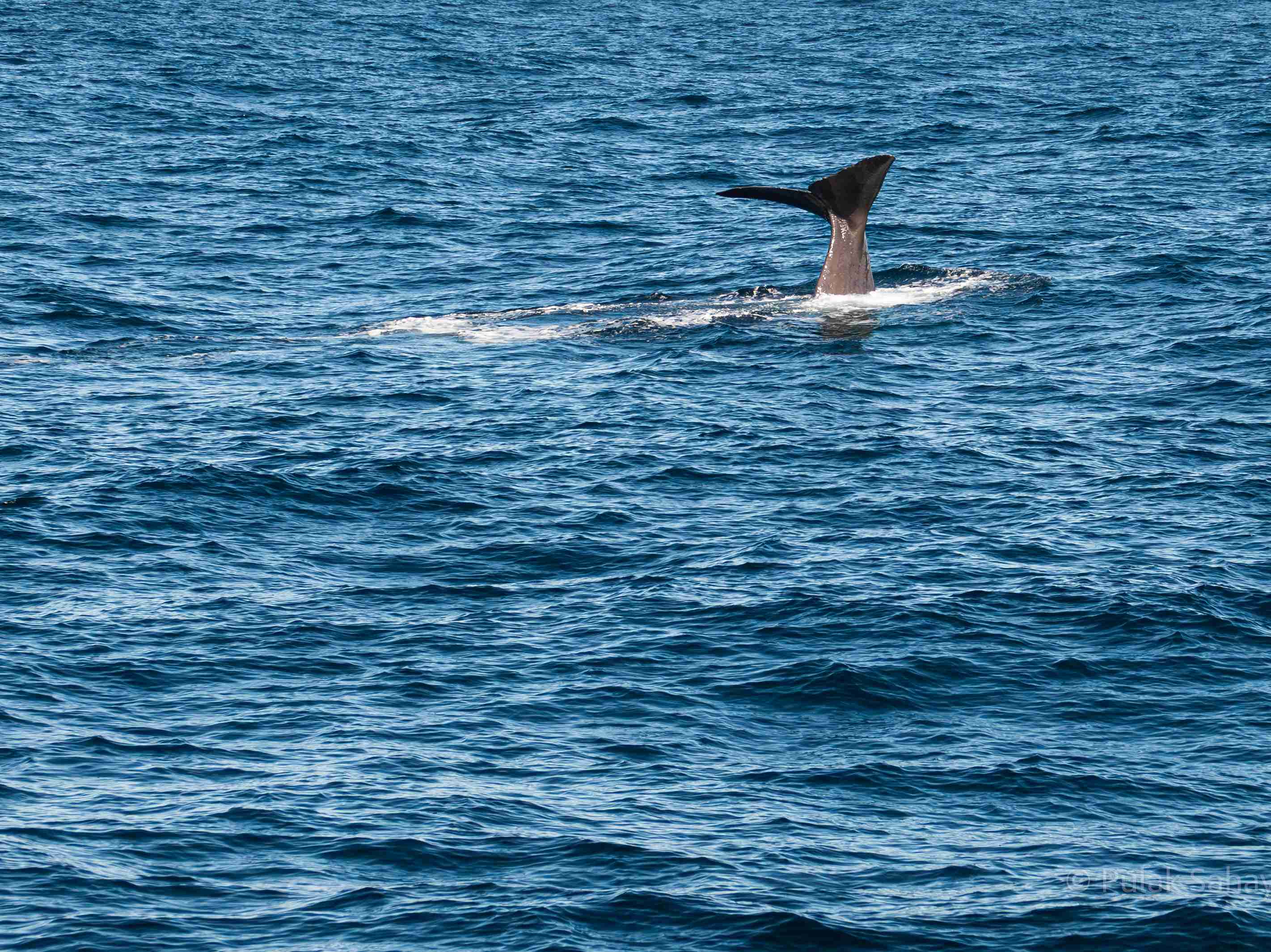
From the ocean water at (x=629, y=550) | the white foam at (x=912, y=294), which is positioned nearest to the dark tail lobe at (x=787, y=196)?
the white foam at (x=912, y=294)

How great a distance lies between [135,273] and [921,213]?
20.1 meters

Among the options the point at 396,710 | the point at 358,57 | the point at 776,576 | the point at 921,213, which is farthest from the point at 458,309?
the point at 358,57

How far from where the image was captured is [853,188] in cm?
4219

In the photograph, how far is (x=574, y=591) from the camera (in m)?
28.0

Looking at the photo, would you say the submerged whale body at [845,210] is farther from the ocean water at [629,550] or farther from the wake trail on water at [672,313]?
the ocean water at [629,550]

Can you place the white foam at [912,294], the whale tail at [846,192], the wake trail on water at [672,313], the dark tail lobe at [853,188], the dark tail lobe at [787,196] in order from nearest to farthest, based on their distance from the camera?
the dark tail lobe at [787,196] < the whale tail at [846,192] < the dark tail lobe at [853,188] < the wake trail on water at [672,313] < the white foam at [912,294]

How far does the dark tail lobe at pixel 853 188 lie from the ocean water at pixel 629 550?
2.15 meters

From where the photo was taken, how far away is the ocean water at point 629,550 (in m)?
20.6

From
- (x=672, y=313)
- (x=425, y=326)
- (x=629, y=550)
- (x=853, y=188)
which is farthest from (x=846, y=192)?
(x=629, y=550)

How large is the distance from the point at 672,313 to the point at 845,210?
14.1 ft

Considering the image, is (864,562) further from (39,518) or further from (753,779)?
(39,518)

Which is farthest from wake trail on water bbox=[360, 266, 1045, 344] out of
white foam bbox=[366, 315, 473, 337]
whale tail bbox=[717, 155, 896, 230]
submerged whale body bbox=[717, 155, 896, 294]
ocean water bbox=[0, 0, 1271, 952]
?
whale tail bbox=[717, 155, 896, 230]

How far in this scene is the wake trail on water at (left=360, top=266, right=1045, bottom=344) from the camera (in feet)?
138

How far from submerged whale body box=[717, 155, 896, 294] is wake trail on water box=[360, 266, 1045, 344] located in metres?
0.36
